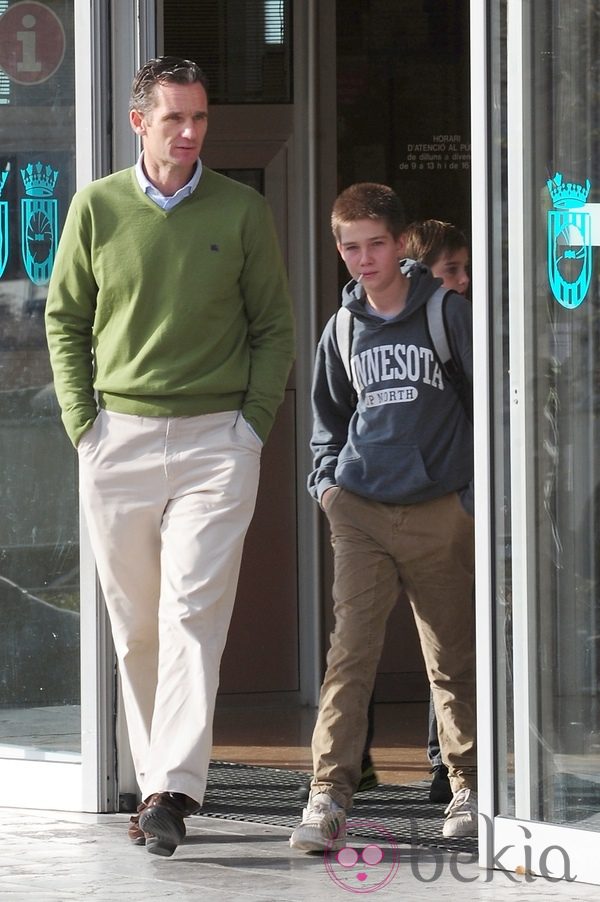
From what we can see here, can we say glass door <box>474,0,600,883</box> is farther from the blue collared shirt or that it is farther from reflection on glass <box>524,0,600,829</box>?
the blue collared shirt

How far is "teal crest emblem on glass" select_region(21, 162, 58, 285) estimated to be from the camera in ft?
18.6

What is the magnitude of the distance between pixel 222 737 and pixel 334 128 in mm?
2523

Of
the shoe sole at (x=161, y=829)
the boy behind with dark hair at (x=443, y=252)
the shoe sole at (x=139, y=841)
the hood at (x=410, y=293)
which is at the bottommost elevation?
the shoe sole at (x=139, y=841)

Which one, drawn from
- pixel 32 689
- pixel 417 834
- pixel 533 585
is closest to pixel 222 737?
pixel 32 689

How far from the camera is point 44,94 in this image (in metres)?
5.64

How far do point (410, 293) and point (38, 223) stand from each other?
4.15 feet

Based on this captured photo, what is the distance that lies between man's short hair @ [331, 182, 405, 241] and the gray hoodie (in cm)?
18

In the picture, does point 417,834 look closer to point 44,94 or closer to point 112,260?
point 112,260

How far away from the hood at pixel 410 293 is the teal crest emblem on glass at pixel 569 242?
54cm

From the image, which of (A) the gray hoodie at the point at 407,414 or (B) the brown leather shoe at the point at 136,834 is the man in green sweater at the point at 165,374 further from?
(A) the gray hoodie at the point at 407,414

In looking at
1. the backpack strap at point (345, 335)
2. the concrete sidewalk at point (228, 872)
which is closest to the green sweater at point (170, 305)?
the backpack strap at point (345, 335)

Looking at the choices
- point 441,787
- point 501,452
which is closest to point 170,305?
point 501,452

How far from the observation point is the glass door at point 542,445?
4691 millimetres

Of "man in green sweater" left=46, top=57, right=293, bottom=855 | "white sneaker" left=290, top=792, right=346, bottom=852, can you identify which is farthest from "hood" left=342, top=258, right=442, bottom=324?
"white sneaker" left=290, top=792, right=346, bottom=852
